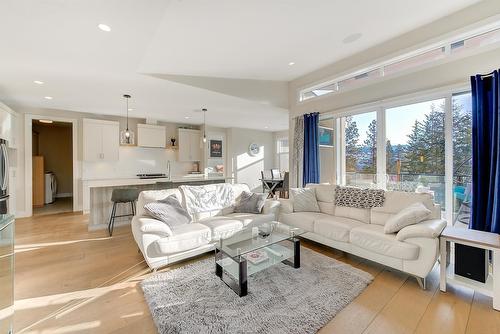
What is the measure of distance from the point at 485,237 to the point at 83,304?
144 inches

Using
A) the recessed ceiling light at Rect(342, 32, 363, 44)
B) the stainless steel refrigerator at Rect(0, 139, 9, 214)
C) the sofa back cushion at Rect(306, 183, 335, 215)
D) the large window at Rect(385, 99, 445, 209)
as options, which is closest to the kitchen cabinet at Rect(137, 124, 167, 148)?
the stainless steel refrigerator at Rect(0, 139, 9, 214)

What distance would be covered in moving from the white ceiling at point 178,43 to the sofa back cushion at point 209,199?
1.84m

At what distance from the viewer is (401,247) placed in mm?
2242

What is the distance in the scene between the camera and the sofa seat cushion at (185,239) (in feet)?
8.06

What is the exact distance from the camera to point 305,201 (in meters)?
3.57

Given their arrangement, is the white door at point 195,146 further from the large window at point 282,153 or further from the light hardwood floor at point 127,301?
the light hardwood floor at point 127,301

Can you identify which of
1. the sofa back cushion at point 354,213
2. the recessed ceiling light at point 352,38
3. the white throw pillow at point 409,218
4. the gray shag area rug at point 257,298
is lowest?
the gray shag area rug at point 257,298

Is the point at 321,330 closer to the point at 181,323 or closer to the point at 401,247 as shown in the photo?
the point at 181,323

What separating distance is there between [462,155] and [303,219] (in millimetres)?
2263

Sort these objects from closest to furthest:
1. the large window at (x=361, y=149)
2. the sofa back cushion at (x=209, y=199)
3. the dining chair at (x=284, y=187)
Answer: the sofa back cushion at (x=209, y=199), the large window at (x=361, y=149), the dining chair at (x=284, y=187)

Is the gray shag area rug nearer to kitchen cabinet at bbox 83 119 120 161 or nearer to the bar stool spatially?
the bar stool

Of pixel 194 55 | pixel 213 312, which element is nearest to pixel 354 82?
pixel 194 55

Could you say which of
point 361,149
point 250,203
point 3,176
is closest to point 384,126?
point 361,149

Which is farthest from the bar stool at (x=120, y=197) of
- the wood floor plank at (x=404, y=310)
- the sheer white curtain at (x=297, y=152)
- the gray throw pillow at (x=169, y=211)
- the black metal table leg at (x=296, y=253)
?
the wood floor plank at (x=404, y=310)
